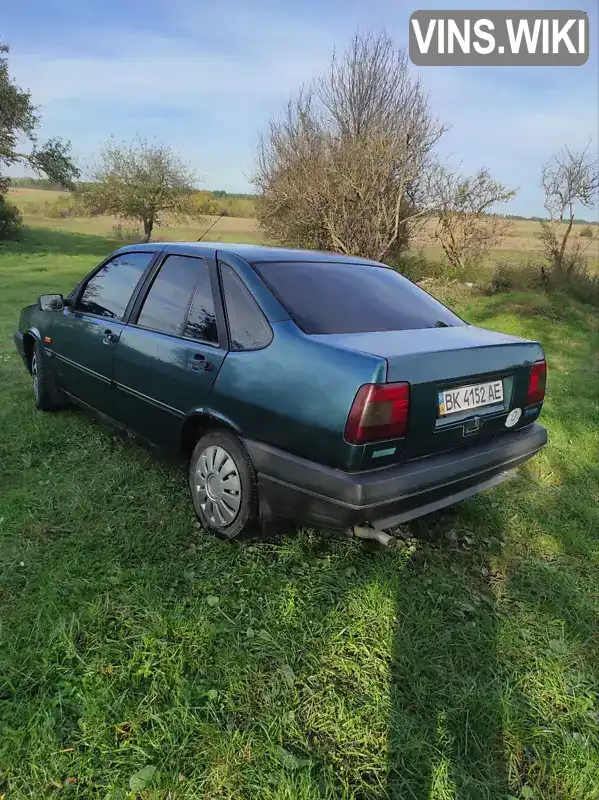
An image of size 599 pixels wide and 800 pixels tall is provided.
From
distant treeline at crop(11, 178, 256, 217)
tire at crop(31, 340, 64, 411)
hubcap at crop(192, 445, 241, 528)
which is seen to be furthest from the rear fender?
distant treeline at crop(11, 178, 256, 217)

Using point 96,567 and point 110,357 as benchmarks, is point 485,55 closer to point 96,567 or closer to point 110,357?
point 110,357

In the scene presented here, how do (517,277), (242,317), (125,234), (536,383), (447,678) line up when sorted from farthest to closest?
(125,234)
(517,277)
(536,383)
(242,317)
(447,678)

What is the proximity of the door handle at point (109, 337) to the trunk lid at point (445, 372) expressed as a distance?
171 cm

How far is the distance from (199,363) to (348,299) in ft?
2.84

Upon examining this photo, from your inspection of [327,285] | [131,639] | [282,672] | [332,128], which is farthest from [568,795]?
[332,128]

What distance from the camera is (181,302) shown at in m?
3.18

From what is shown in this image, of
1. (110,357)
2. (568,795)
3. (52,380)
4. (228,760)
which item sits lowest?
(568,795)

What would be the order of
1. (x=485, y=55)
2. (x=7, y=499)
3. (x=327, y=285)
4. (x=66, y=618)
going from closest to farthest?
(x=66, y=618) → (x=327, y=285) → (x=7, y=499) → (x=485, y=55)

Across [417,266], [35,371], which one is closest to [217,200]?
[417,266]

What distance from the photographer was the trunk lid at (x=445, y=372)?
2348 millimetres

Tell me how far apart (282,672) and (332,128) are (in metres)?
17.7

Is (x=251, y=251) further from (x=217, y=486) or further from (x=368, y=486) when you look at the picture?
(x=368, y=486)

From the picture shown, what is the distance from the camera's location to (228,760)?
1.74m

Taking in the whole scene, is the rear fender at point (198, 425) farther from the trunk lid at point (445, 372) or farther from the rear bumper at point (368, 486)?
the trunk lid at point (445, 372)
